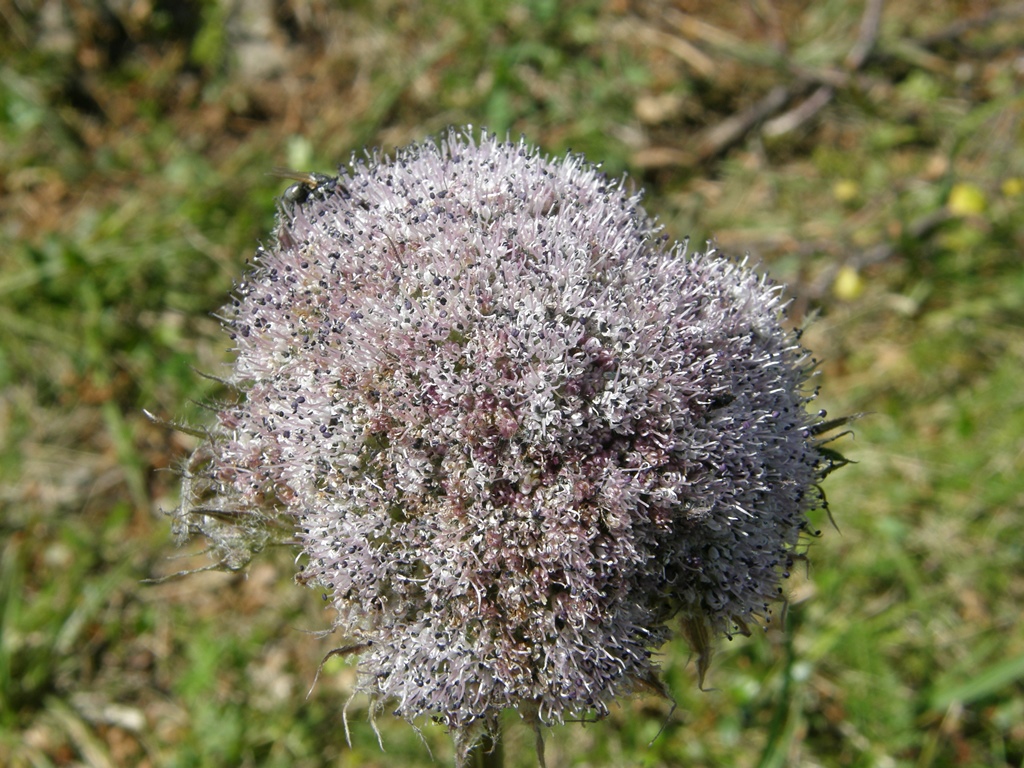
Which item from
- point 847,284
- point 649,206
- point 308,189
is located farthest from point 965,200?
point 308,189

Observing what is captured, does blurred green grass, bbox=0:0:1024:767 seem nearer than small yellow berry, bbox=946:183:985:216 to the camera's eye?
Yes

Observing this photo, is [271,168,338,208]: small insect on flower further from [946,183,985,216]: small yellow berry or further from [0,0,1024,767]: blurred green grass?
[946,183,985,216]: small yellow berry

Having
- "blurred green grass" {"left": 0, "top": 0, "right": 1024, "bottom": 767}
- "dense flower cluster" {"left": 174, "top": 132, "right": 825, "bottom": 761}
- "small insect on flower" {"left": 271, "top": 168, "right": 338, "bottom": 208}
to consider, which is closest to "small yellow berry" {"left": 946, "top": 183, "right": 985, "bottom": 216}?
"blurred green grass" {"left": 0, "top": 0, "right": 1024, "bottom": 767}

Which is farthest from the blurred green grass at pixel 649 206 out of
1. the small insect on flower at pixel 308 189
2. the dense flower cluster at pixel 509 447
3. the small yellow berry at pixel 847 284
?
the small insect on flower at pixel 308 189

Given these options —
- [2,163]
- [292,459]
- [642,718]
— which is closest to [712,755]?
[642,718]

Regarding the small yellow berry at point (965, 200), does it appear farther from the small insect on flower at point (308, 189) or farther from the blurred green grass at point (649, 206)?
the small insect on flower at point (308, 189)

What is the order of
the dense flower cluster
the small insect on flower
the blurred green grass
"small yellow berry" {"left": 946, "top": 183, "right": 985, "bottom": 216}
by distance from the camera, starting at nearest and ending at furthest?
the dense flower cluster → the small insect on flower → the blurred green grass → "small yellow berry" {"left": 946, "top": 183, "right": 985, "bottom": 216}

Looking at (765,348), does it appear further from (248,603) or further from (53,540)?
(53,540)
